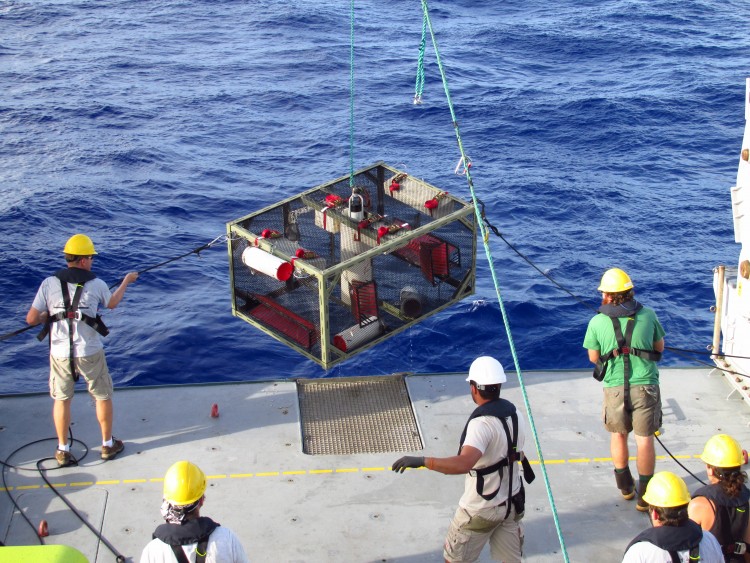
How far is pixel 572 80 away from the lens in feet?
84.8

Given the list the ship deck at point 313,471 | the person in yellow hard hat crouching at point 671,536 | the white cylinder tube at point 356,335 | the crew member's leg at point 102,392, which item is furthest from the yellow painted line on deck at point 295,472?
the person in yellow hard hat crouching at point 671,536

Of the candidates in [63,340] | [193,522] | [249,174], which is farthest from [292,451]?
[249,174]

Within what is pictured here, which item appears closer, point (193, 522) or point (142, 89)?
point (193, 522)

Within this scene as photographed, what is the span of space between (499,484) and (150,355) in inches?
346

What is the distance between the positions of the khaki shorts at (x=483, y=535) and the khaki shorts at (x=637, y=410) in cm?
158

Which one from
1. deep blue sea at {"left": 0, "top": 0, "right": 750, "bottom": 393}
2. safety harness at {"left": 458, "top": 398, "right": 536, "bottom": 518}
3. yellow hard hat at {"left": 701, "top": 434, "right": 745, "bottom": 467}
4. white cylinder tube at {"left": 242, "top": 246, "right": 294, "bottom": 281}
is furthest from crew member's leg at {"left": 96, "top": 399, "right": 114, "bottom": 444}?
deep blue sea at {"left": 0, "top": 0, "right": 750, "bottom": 393}

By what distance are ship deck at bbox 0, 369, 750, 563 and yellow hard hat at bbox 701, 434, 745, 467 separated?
136 centimetres

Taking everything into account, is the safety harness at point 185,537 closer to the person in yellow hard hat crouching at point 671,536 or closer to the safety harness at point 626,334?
the person in yellow hard hat crouching at point 671,536

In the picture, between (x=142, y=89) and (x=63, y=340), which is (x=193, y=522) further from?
(x=142, y=89)

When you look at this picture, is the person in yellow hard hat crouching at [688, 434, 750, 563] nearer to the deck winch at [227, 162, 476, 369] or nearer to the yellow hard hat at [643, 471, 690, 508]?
the yellow hard hat at [643, 471, 690, 508]

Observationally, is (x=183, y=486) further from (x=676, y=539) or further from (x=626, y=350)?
(x=626, y=350)

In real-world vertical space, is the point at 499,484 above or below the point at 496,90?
above

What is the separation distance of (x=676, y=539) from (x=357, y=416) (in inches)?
174

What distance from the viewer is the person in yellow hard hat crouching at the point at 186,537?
4793 millimetres
